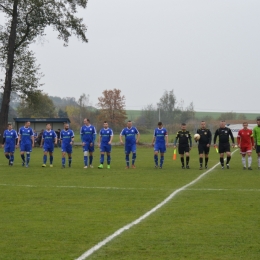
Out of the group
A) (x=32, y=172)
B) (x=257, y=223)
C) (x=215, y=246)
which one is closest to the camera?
(x=215, y=246)

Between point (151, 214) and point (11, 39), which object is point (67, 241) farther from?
point (11, 39)

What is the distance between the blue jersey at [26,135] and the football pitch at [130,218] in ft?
20.7

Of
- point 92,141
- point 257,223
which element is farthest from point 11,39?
point 257,223

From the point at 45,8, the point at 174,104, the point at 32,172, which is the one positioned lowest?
the point at 32,172

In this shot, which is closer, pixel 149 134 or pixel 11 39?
pixel 11 39

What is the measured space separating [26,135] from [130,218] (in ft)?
49.6

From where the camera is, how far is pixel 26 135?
25062 millimetres

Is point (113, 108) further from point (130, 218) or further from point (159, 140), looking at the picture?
point (130, 218)

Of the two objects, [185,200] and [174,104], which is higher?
[174,104]

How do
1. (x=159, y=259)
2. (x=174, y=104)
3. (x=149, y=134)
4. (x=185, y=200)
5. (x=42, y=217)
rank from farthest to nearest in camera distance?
1. (x=174, y=104)
2. (x=149, y=134)
3. (x=185, y=200)
4. (x=42, y=217)
5. (x=159, y=259)

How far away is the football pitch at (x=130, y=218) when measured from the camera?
26.1ft

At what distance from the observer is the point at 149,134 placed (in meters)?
62.7

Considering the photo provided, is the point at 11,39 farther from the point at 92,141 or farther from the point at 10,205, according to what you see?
the point at 10,205

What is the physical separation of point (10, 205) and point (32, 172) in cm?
959
